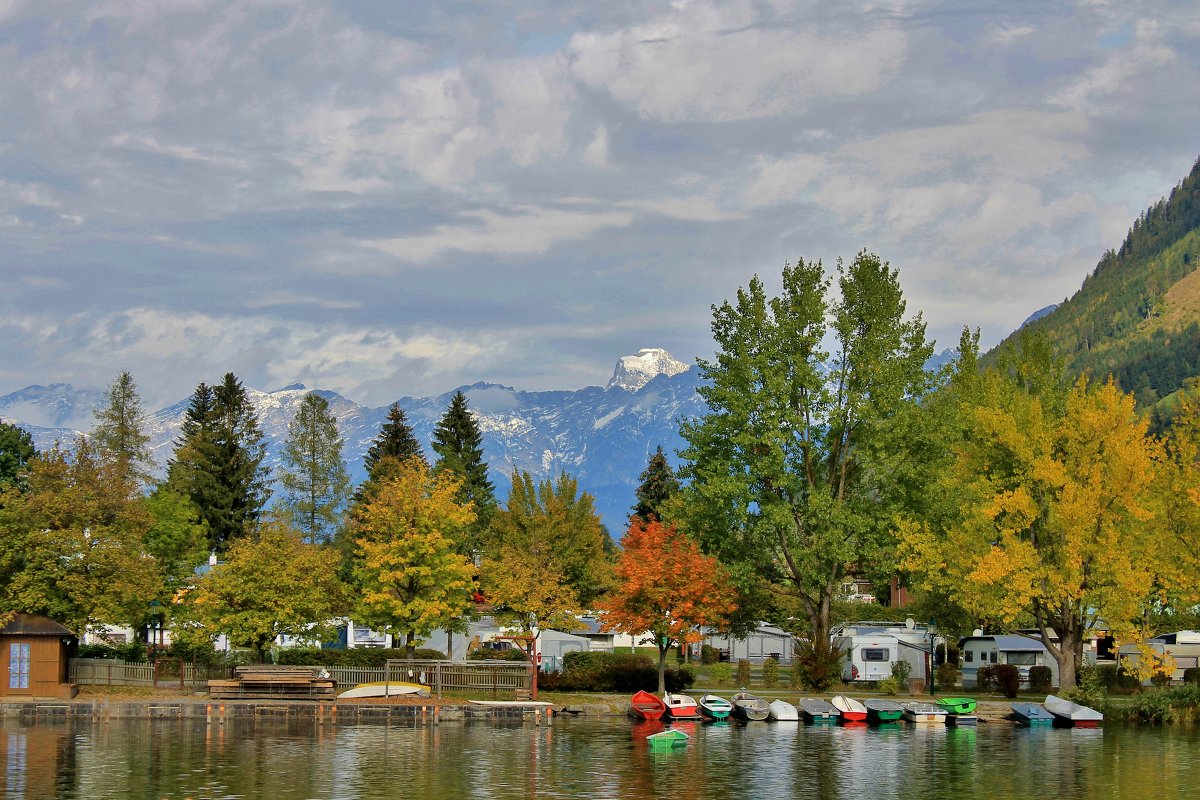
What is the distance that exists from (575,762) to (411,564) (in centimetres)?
2642

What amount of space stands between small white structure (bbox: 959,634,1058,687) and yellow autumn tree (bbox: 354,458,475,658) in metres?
35.7

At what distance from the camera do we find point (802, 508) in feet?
238

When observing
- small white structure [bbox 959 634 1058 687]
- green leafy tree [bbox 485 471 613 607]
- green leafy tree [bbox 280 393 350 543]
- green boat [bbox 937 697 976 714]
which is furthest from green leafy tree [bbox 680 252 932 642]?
green leafy tree [bbox 280 393 350 543]

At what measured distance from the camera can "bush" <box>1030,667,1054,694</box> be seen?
256 ft

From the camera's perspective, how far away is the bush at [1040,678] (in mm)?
77938

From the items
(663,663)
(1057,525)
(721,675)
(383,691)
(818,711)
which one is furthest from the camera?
(721,675)

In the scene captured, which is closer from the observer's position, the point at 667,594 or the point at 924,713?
the point at 924,713

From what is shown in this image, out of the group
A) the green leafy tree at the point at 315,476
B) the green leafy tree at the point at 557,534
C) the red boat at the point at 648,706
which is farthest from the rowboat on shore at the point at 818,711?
the green leafy tree at the point at 315,476

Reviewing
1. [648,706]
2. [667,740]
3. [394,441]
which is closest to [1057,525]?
[648,706]

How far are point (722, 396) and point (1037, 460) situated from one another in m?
17.8

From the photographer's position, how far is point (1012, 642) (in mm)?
86875

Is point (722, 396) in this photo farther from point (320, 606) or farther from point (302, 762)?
point (302, 762)

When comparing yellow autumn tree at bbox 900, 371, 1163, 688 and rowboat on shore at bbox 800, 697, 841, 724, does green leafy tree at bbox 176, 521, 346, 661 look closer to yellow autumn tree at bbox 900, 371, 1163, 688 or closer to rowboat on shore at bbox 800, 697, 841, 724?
rowboat on shore at bbox 800, 697, 841, 724

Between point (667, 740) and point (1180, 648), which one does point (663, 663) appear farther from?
point (1180, 648)
